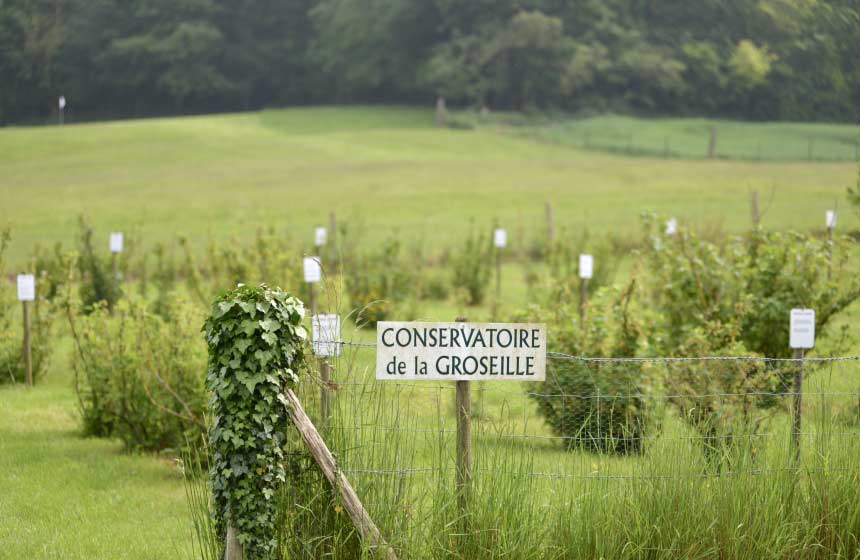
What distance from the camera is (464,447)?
546 cm

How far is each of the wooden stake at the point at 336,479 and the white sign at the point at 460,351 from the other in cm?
47

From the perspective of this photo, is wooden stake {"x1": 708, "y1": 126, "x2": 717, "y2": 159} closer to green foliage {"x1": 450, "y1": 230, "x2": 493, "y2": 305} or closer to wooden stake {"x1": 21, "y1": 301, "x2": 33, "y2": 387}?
green foliage {"x1": 450, "y1": 230, "x2": 493, "y2": 305}

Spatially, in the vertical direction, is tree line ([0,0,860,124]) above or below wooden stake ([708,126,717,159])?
above

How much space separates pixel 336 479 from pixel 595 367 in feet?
12.7

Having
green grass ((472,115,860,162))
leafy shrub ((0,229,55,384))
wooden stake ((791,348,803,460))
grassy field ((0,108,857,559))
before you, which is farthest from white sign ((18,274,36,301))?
green grass ((472,115,860,162))

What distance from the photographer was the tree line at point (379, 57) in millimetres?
39656

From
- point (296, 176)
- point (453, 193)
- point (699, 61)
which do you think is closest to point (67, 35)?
point (296, 176)

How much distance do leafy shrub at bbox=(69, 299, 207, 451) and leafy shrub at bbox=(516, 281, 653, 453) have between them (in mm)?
2981

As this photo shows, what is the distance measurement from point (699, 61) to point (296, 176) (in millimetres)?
17240

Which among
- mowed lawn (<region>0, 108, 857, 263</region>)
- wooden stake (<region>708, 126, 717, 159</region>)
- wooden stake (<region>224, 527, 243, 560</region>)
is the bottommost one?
wooden stake (<region>224, 527, 243, 560</region>)

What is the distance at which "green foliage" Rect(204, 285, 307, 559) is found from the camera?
5062 millimetres

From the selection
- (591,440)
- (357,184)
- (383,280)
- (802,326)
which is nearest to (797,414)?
(802,326)

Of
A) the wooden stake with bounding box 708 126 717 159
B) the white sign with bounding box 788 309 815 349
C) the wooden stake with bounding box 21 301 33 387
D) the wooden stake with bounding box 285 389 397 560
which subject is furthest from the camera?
the wooden stake with bounding box 708 126 717 159

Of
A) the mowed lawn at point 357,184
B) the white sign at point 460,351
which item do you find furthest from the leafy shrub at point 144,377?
the mowed lawn at point 357,184
